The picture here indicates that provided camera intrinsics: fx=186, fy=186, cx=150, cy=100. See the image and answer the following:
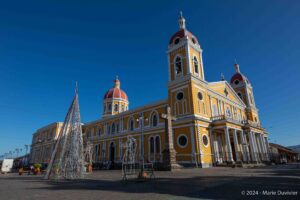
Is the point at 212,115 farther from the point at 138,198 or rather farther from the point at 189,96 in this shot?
the point at 138,198

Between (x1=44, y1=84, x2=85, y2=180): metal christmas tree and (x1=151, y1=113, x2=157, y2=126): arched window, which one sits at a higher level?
(x1=151, y1=113, x2=157, y2=126): arched window

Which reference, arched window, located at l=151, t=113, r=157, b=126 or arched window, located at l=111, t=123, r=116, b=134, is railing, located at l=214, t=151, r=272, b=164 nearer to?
arched window, located at l=151, t=113, r=157, b=126

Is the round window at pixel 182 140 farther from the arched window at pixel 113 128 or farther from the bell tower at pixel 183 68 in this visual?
the arched window at pixel 113 128

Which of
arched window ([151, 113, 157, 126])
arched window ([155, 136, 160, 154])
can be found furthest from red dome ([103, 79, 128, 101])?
arched window ([155, 136, 160, 154])

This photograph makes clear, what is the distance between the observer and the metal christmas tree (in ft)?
40.6

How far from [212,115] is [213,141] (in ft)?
12.4

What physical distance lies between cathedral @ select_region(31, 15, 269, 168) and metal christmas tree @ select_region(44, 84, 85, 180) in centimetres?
582

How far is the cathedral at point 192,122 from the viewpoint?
71.8 feet

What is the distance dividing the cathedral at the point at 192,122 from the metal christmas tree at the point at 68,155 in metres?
5.82

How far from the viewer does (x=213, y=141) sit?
76.3ft

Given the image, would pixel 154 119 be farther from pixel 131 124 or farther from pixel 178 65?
pixel 178 65

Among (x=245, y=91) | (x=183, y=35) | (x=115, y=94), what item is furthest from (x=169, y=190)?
(x=115, y=94)

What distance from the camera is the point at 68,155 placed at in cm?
1269

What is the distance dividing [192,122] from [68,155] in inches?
545
